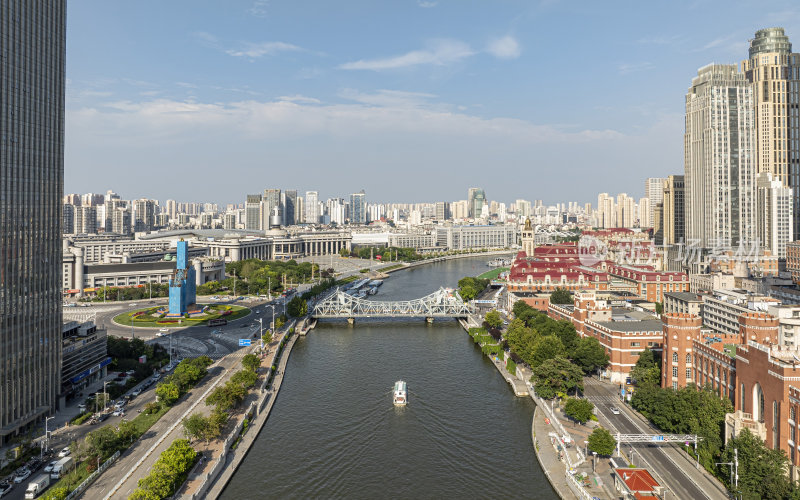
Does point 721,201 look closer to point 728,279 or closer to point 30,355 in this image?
point 728,279

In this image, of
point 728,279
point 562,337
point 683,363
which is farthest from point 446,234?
point 683,363

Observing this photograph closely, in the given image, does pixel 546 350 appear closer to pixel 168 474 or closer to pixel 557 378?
pixel 557 378

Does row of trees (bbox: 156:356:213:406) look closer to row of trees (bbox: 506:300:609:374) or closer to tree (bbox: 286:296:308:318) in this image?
tree (bbox: 286:296:308:318)

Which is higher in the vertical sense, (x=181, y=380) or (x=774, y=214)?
(x=774, y=214)

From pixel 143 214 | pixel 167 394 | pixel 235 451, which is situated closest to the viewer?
pixel 235 451

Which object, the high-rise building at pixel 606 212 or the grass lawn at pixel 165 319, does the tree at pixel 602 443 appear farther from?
the high-rise building at pixel 606 212

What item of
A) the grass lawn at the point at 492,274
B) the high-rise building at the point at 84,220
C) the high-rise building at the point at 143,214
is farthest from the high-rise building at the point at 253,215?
the grass lawn at the point at 492,274

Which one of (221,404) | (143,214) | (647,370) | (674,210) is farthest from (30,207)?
(143,214)

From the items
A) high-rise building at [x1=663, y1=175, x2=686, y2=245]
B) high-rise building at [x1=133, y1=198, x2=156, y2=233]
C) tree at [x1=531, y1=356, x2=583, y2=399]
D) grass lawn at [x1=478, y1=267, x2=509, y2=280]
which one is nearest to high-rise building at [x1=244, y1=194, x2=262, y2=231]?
high-rise building at [x1=133, y1=198, x2=156, y2=233]
